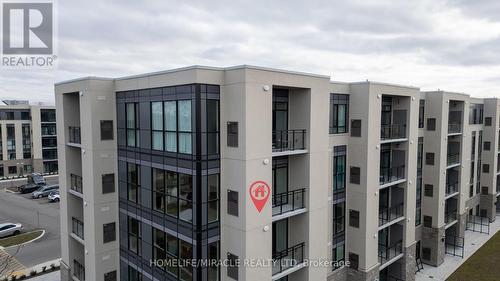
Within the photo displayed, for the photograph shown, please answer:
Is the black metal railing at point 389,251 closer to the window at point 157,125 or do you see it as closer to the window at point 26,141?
the window at point 157,125

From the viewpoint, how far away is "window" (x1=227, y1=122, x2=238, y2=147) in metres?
12.6

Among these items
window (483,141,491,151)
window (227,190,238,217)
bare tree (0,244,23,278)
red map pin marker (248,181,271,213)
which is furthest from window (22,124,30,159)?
window (483,141,491,151)

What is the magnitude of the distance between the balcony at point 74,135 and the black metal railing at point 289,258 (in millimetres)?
12239

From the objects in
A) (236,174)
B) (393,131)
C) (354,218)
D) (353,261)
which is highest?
(393,131)

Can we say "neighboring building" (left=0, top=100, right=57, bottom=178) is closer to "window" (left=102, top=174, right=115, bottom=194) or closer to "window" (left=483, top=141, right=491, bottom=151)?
"window" (left=102, top=174, right=115, bottom=194)

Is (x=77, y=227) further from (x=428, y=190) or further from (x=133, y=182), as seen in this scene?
(x=428, y=190)

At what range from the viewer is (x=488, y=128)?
1351 inches

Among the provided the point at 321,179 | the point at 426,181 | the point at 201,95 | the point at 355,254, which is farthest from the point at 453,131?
the point at 201,95

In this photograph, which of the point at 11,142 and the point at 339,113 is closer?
the point at 339,113

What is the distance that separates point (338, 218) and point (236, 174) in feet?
29.9

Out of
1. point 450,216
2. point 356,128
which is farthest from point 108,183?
point 450,216

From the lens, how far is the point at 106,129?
16844mm

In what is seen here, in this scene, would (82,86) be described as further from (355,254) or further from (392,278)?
(392,278)

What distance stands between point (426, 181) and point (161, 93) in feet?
70.6
